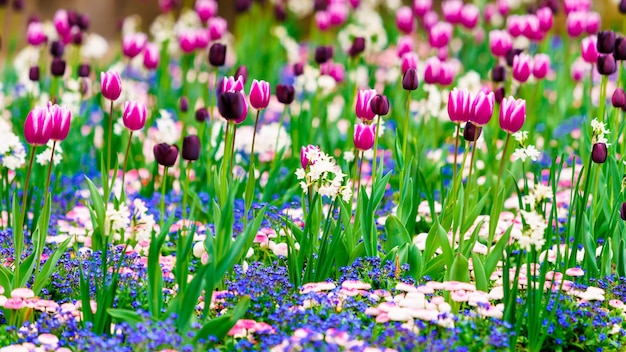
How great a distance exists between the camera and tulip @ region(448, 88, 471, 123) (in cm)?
316

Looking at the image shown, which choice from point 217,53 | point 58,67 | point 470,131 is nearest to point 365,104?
point 470,131

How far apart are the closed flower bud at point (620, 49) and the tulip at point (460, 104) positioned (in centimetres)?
116

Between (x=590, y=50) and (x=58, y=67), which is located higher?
(x=590, y=50)

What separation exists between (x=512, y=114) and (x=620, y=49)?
3.72ft

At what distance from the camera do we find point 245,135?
488 cm

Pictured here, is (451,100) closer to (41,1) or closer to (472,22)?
(472,22)

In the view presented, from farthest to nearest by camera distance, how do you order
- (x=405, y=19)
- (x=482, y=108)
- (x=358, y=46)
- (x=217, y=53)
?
1. (x=405, y=19)
2. (x=358, y=46)
3. (x=217, y=53)
4. (x=482, y=108)

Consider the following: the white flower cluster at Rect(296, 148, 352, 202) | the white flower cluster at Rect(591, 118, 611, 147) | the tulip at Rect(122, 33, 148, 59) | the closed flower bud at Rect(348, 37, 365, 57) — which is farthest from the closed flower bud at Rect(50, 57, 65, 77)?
the white flower cluster at Rect(591, 118, 611, 147)

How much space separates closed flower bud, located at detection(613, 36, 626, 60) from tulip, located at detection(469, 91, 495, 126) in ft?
3.76

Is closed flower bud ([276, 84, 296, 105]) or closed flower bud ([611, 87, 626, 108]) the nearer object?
closed flower bud ([611, 87, 626, 108])

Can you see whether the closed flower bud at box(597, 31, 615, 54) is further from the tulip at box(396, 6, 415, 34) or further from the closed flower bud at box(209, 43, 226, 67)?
the tulip at box(396, 6, 415, 34)

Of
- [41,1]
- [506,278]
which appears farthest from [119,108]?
[41,1]

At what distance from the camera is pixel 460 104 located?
3.17m

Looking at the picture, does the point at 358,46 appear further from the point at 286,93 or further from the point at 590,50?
the point at 286,93
